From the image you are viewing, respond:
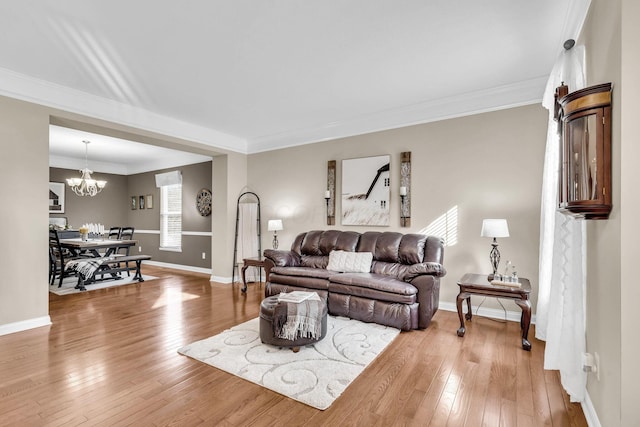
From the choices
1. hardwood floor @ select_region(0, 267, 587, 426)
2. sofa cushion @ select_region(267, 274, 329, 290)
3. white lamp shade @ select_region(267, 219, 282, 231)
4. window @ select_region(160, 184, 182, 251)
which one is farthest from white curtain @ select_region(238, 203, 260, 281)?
window @ select_region(160, 184, 182, 251)

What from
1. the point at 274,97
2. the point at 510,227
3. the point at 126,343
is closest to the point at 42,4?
the point at 274,97

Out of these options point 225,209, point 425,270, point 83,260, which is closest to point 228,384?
point 425,270

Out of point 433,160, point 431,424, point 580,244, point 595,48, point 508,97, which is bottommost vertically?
point 431,424

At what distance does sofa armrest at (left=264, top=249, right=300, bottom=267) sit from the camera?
14.9 ft

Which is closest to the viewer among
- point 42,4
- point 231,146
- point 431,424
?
point 431,424

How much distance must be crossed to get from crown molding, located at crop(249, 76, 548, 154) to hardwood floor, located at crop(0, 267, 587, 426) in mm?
2598

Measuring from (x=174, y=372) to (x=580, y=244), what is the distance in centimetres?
302

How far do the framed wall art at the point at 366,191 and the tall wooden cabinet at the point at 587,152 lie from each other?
2.79 meters

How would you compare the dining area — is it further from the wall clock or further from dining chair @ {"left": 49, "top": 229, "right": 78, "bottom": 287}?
the wall clock

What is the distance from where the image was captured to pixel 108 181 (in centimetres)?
851

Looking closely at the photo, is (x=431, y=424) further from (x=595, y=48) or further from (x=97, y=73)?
(x=97, y=73)

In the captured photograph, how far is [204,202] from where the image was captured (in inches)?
276

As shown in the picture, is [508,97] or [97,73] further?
[508,97]

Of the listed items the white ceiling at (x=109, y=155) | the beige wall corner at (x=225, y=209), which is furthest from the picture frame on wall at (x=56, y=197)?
the beige wall corner at (x=225, y=209)
